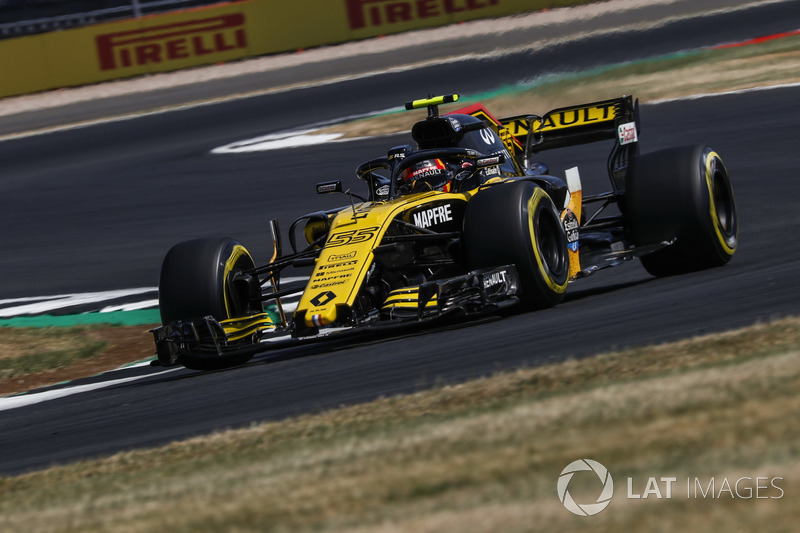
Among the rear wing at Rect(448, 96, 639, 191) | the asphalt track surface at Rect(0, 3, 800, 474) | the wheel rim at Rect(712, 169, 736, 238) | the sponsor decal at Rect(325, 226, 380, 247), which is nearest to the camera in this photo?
the asphalt track surface at Rect(0, 3, 800, 474)

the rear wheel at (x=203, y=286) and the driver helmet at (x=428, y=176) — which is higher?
the driver helmet at (x=428, y=176)

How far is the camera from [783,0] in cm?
2736

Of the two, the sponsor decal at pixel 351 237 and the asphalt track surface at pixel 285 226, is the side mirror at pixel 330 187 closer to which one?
the sponsor decal at pixel 351 237

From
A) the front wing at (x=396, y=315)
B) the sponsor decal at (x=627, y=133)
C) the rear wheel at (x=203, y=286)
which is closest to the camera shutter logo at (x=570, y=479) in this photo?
the front wing at (x=396, y=315)

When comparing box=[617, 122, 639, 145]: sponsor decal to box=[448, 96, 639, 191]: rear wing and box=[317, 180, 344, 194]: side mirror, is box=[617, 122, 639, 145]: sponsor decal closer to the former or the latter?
box=[448, 96, 639, 191]: rear wing

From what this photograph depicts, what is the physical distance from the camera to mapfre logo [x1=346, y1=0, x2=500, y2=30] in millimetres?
31859

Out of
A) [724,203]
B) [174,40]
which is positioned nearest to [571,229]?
[724,203]

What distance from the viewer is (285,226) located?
16.0m

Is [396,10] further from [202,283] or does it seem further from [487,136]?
[202,283]

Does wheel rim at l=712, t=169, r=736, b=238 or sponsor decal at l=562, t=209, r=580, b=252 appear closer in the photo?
sponsor decal at l=562, t=209, r=580, b=252

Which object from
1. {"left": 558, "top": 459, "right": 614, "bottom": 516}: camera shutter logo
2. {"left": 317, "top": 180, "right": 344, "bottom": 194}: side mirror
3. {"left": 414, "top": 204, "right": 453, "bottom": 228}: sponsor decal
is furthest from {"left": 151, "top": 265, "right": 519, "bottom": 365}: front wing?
{"left": 558, "top": 459, "right": 614, "bottom": 516}: camera shutter logo

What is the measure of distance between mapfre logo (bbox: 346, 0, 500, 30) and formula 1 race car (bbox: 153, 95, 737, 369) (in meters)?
21.5

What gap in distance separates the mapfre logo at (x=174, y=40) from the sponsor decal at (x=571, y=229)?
24308 millimetres

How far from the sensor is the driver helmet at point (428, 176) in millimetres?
9828
